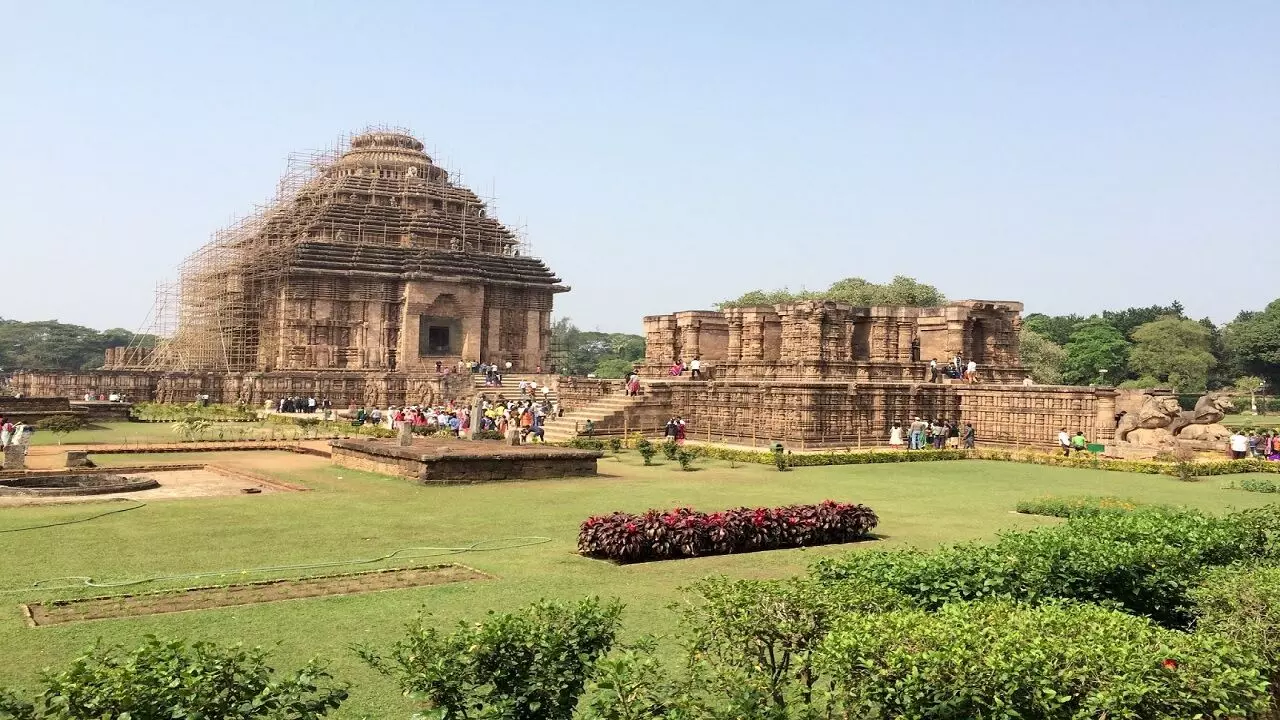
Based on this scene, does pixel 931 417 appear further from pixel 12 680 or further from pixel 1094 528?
pixel 12 680

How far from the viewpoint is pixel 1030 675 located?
4750 mm

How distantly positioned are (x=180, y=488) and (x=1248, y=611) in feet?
47.1

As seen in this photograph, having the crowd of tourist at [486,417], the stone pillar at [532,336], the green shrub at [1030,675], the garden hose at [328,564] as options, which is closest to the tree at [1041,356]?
the stone pillar at [532,336]

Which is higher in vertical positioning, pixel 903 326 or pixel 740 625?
pixel 903 326

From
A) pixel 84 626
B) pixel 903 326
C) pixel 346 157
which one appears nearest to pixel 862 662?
pixel 84 626

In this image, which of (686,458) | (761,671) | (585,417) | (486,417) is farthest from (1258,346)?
(761,671)

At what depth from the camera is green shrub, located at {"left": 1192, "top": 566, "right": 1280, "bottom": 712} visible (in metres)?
5.58

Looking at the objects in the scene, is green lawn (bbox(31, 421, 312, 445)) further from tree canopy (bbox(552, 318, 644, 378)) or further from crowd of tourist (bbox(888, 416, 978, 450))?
tree canopy (bbox(552, 318, 644, 378))

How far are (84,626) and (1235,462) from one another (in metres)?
22.0

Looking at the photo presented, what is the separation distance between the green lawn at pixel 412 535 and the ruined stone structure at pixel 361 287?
26.1m

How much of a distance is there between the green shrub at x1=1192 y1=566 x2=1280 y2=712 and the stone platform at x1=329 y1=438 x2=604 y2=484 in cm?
1179

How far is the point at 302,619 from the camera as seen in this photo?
7539 mm

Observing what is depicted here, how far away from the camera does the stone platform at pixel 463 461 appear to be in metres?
16.6

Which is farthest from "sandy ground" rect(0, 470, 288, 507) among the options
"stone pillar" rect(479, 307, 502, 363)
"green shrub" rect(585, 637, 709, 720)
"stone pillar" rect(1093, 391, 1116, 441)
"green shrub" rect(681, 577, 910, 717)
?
"stone pillar" rect(479, 307, 502, 363)
